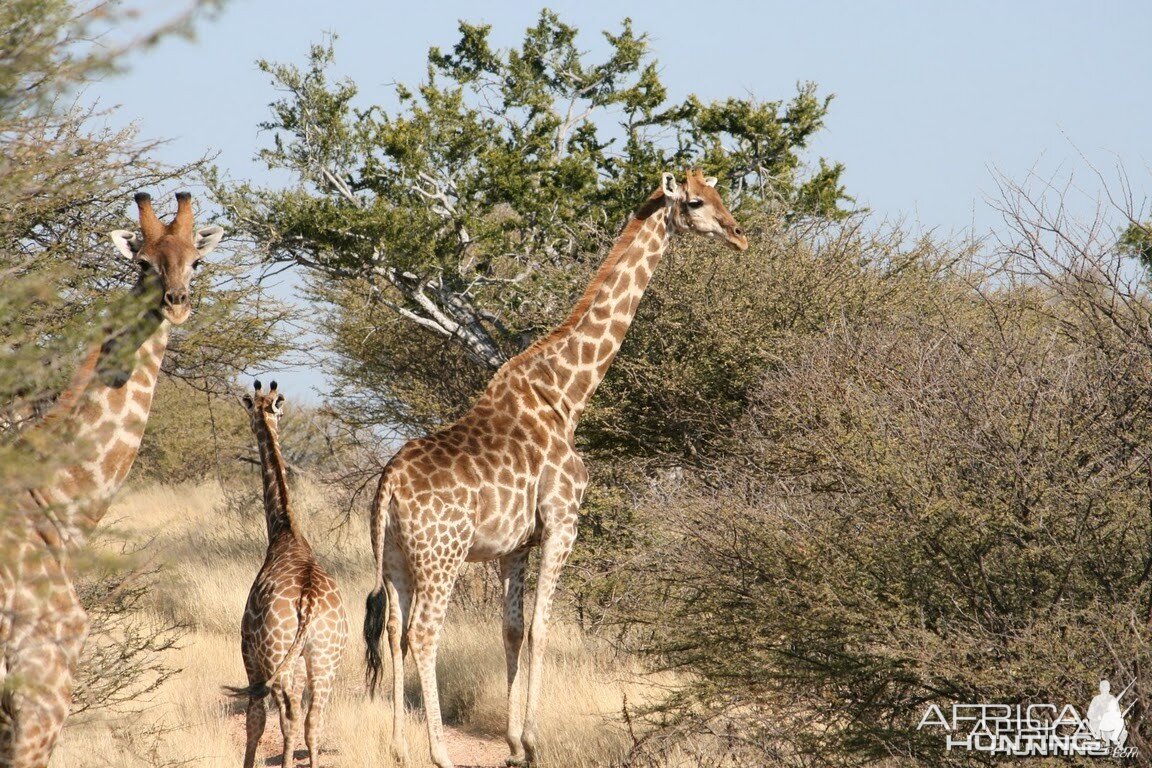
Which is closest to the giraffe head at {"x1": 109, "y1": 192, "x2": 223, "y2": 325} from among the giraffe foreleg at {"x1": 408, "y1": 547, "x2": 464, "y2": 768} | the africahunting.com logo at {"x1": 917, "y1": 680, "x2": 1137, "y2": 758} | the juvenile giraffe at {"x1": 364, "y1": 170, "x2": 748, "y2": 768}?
the juvenile giraffe at {"x1": 364, "y1": 170, "x2": 748, "y2": 768}

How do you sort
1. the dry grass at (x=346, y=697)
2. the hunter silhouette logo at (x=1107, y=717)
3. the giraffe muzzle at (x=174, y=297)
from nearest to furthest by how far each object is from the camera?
1. the giraffe muzzle at (x=174, y=297)
2. the hunter silhouette logo at (x=1107, y=717)
3. the dry grass at (x=346, y=697)

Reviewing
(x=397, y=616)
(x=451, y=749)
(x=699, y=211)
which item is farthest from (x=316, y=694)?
(x=699, y=211)

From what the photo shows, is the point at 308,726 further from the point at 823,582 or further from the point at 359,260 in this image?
the point at 359,260

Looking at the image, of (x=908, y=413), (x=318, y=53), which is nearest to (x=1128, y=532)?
(x=908, y=413)

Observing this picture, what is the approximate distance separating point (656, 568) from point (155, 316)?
351 cm

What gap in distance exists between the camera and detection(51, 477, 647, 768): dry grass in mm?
8086

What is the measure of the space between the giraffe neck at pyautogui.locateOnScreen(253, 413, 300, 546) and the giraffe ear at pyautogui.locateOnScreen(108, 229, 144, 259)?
109 inches

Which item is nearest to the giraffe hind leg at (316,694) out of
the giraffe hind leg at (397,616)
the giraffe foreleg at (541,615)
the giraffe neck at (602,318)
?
the giraffe hind leg at (397,616)

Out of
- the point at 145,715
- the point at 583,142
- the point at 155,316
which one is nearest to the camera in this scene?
the point at 155,316

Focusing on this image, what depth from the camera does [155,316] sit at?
507cm

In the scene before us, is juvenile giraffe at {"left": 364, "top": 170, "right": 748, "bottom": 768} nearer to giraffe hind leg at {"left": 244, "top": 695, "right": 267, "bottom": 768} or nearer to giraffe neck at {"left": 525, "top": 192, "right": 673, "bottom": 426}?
giraffe neck at {"left": 525, "top": 192, "right": 673, "bottom": 426}

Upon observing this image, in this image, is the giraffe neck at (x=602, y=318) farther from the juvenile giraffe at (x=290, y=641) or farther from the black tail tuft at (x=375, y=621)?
the juvenile giraffe at (x=290, y=641)

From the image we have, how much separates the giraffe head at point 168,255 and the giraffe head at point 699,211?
393 centimetres

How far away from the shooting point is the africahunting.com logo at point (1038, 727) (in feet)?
17.0
